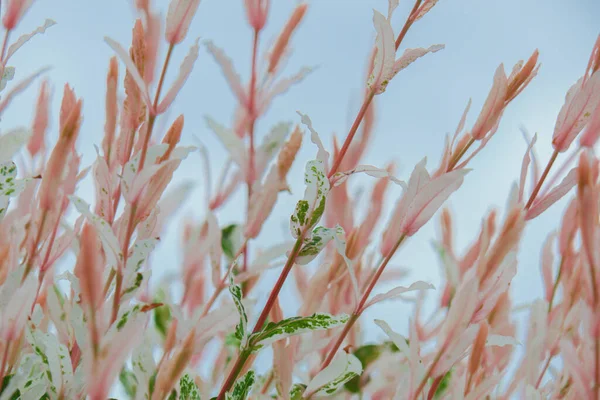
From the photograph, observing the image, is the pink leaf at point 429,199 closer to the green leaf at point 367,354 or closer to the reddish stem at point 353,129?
the reddish stem at point 353,129

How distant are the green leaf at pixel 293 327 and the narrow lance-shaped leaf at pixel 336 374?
1.0 inches

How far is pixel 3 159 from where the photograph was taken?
51 centimetres

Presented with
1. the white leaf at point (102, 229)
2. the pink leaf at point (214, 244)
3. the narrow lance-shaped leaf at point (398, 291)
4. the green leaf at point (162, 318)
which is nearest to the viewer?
the white leaf at point (102, 229)

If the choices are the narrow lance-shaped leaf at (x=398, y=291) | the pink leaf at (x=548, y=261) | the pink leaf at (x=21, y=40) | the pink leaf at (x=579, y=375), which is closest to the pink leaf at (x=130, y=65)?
the pink leaf at (x=21, y=40)

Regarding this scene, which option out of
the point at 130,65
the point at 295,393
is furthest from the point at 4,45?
the point at 295,393

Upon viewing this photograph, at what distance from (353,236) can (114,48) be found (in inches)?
11.4

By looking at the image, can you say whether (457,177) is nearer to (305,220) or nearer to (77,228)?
(305,220)

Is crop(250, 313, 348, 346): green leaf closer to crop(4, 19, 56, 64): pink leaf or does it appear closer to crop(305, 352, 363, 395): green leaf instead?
crop(305, 352, 363, 395): green leaf

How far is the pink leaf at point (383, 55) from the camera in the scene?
0.47 meters

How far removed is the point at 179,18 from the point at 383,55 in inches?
5.8

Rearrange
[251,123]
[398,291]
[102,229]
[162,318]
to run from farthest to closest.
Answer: [162,318] < [251,123] < [398,291] < [102,229]

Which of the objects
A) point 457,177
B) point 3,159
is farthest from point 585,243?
point 3,159

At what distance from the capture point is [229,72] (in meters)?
0.57

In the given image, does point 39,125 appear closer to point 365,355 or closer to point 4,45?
point 4,45
